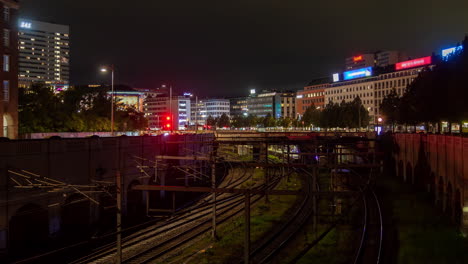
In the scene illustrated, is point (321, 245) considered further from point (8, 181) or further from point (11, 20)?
point (11, 20)

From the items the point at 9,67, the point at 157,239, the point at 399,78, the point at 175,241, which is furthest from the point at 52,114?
the point at 399,78

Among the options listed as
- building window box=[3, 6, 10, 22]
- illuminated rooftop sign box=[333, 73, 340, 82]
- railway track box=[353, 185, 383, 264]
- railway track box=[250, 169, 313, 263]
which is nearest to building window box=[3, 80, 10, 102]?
building window box=[3, 6, 10, 22]

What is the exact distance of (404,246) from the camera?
21969mm

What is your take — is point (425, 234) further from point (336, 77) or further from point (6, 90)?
point (336, 77)

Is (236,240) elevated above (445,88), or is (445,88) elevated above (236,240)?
(445,88)

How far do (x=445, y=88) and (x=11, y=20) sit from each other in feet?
161

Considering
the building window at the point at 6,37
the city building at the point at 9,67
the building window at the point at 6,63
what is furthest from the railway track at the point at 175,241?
the building window at the point at 6,37

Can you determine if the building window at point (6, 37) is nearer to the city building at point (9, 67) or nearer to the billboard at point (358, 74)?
the city building at point (9, 67)

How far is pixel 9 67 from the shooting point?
144 ft

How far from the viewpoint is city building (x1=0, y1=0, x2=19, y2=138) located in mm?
42906

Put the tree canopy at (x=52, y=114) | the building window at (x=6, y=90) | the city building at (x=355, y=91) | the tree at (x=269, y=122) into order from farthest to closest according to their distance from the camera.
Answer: the tree at (x=269, y=122), the city building at (x=355, y=91), the tree canopy at (x=52, y=114), the building window at (x=6, y=90)

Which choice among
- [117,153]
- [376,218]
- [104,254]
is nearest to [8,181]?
[104,254]

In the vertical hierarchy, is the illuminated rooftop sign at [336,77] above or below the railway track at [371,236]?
above

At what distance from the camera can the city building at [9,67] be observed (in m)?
42.9
